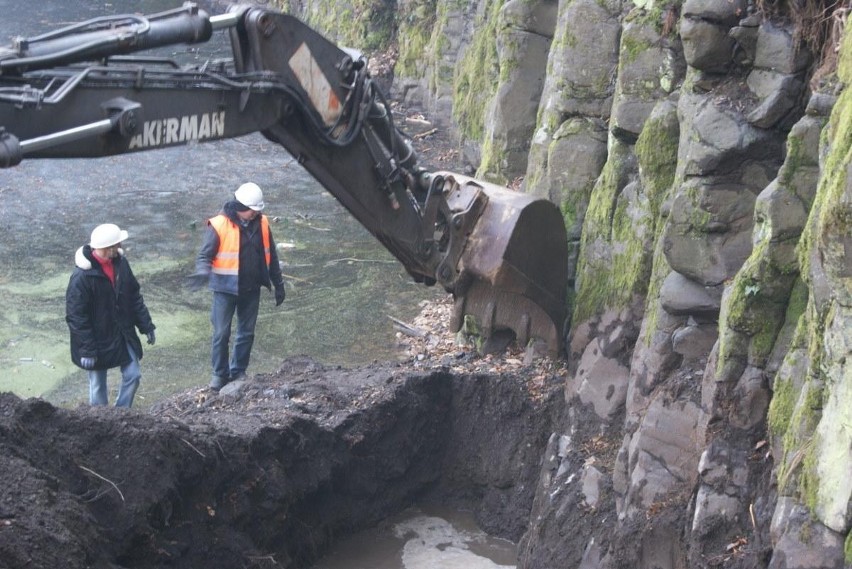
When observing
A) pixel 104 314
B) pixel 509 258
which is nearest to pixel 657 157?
pixel 509 258

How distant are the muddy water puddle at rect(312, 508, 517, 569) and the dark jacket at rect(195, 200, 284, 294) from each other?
7.78ft

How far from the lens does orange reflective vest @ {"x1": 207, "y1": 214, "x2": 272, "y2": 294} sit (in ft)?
33.0

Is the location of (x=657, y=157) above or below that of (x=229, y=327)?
above

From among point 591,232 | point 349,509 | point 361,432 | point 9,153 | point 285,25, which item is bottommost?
point 349,509

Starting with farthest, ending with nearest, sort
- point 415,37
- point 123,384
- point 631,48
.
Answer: point 415,37 < point 123,384 < point 631,48

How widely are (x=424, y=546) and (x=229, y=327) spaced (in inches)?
105

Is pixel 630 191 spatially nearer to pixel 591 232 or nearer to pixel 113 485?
pixel 591 232

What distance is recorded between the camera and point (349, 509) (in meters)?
9.35

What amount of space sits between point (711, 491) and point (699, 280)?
1407 millimetres

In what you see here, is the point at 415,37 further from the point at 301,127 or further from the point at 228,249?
the point at 301,127

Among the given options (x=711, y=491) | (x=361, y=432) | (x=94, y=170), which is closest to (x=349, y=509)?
(x=361, y=432)

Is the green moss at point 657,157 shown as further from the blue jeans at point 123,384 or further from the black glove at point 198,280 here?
the blue jeans at point 123,384

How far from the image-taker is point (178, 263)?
1422cm

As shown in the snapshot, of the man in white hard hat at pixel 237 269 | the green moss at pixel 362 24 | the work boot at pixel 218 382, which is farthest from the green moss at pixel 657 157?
the green moss at pixel 362 24
